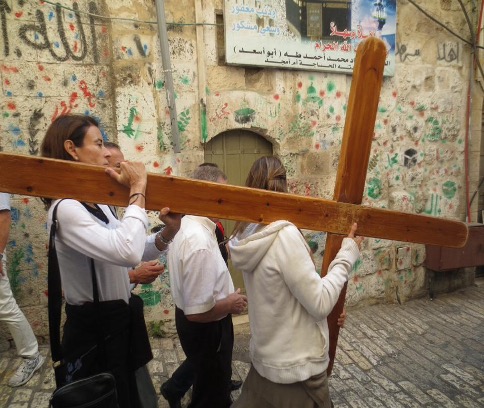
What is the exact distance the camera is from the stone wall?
3559mm

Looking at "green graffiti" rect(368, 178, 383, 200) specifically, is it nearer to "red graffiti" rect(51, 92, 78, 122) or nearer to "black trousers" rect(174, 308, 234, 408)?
"black trousers" rect(174, 308, 234, 408)


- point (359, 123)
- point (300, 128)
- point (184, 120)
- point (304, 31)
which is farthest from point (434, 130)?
point (359, 123)

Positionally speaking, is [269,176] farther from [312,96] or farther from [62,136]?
[312,96]

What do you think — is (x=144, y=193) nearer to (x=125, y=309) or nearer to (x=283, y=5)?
(x=125, y=309)

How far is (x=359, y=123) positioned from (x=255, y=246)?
0.70m

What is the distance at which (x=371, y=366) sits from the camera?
139 inches

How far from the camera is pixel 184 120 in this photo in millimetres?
3955

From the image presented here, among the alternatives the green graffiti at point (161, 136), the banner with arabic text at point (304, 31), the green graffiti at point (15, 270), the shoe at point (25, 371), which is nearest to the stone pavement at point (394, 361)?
the shoe at point (25, 371)

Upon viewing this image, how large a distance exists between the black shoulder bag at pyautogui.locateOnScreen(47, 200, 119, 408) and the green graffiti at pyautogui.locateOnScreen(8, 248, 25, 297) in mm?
2590

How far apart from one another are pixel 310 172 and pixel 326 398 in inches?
127

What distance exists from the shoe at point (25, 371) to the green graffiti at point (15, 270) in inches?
26.7

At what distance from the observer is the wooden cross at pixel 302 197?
1.20 m

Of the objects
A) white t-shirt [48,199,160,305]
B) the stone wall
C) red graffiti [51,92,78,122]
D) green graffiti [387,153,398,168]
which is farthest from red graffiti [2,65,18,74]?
green graffiti [387,153,398,168]

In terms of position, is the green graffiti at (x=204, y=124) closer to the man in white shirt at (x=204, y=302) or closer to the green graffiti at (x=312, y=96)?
the green graffiti at (x=312, y=96)
